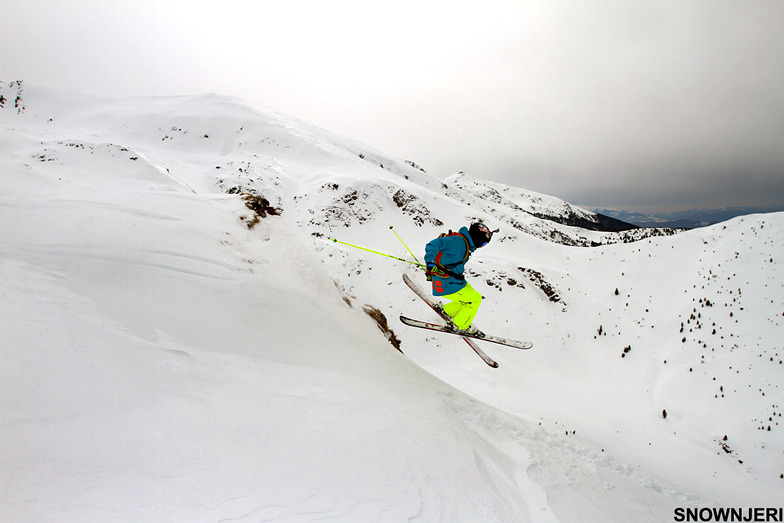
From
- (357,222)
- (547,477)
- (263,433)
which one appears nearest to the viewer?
(263,433)

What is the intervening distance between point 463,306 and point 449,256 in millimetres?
1967

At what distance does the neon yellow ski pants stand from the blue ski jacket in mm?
600

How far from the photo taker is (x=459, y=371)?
1973 centimetres

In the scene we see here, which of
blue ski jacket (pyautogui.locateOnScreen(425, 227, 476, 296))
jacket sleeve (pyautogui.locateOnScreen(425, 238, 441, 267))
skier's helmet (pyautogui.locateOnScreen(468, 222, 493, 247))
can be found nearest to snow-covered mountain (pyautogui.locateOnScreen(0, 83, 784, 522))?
blue ski jacket (pyautogui.locateOnScreen(425, 227, 476, 296))

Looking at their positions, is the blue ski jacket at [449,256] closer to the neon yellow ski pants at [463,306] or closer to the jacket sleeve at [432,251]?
the jacket sleeve at [432,251]

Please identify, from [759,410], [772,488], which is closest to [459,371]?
[772,488]

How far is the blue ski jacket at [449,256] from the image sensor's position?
8422 millimetres

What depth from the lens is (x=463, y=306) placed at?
31.6 ft

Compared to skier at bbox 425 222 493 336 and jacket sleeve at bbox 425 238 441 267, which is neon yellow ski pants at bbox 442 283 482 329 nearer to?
skier at bbox 425 222 493 336

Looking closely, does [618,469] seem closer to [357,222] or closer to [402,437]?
[402,437]

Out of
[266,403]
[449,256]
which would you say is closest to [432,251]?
[449,256]

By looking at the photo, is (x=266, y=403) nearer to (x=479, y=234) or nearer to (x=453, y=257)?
(x=453, y=257)

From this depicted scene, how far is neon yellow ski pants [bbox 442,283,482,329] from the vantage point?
9.44 m

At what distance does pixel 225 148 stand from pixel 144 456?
224 ft
